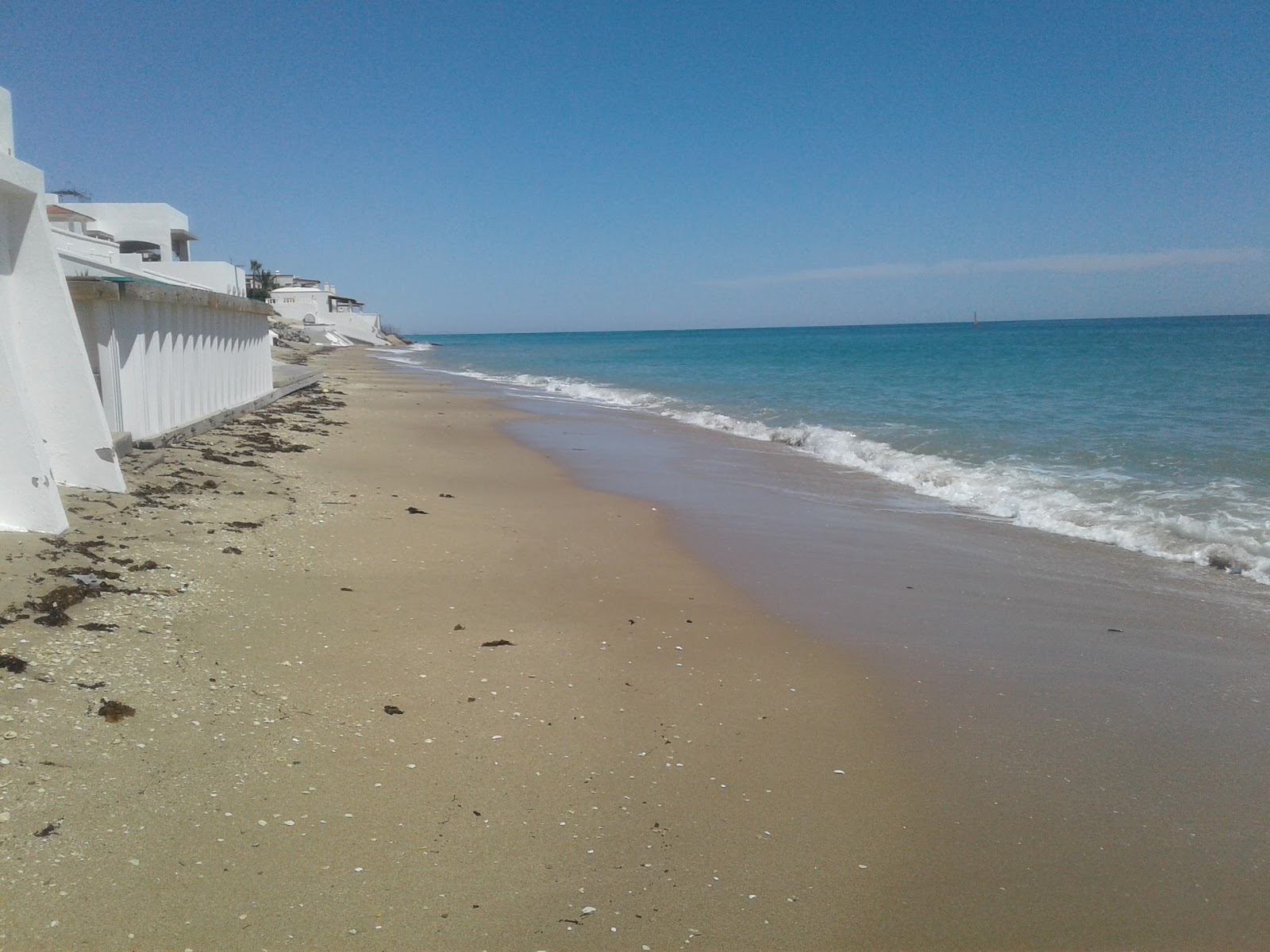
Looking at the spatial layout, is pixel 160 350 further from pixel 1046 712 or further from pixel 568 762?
pixel 1046 712

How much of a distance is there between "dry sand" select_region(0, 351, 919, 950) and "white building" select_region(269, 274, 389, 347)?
65198 millimetres

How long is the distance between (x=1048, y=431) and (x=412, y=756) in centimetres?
1868

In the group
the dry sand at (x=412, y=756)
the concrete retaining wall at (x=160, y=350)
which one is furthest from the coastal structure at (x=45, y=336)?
the concrete retaining wall at (x=160, y=350)

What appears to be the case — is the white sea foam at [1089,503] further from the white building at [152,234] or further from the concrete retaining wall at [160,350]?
the white building at [152,234]

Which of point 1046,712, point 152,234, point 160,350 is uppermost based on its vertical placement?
point 152,234

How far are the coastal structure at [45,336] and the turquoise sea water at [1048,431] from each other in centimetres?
996

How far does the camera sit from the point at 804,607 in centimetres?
704

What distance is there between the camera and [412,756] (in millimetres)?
4152

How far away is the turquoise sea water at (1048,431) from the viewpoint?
10.6m

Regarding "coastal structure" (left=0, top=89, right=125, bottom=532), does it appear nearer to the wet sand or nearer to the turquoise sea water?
Result: the wet sand

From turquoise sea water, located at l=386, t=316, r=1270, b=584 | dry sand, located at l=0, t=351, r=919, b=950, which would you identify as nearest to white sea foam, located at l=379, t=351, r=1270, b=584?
turquoise sea water, located at l=386, t=316, r=1270, b=584

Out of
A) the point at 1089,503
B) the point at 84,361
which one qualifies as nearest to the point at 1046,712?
the point at 1089,503

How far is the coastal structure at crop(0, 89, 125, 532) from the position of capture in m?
7.04

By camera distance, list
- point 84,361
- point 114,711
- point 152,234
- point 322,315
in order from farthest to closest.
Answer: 1. point 322,315
2. point 152,234
3. point 84,361
4. point 114,711
